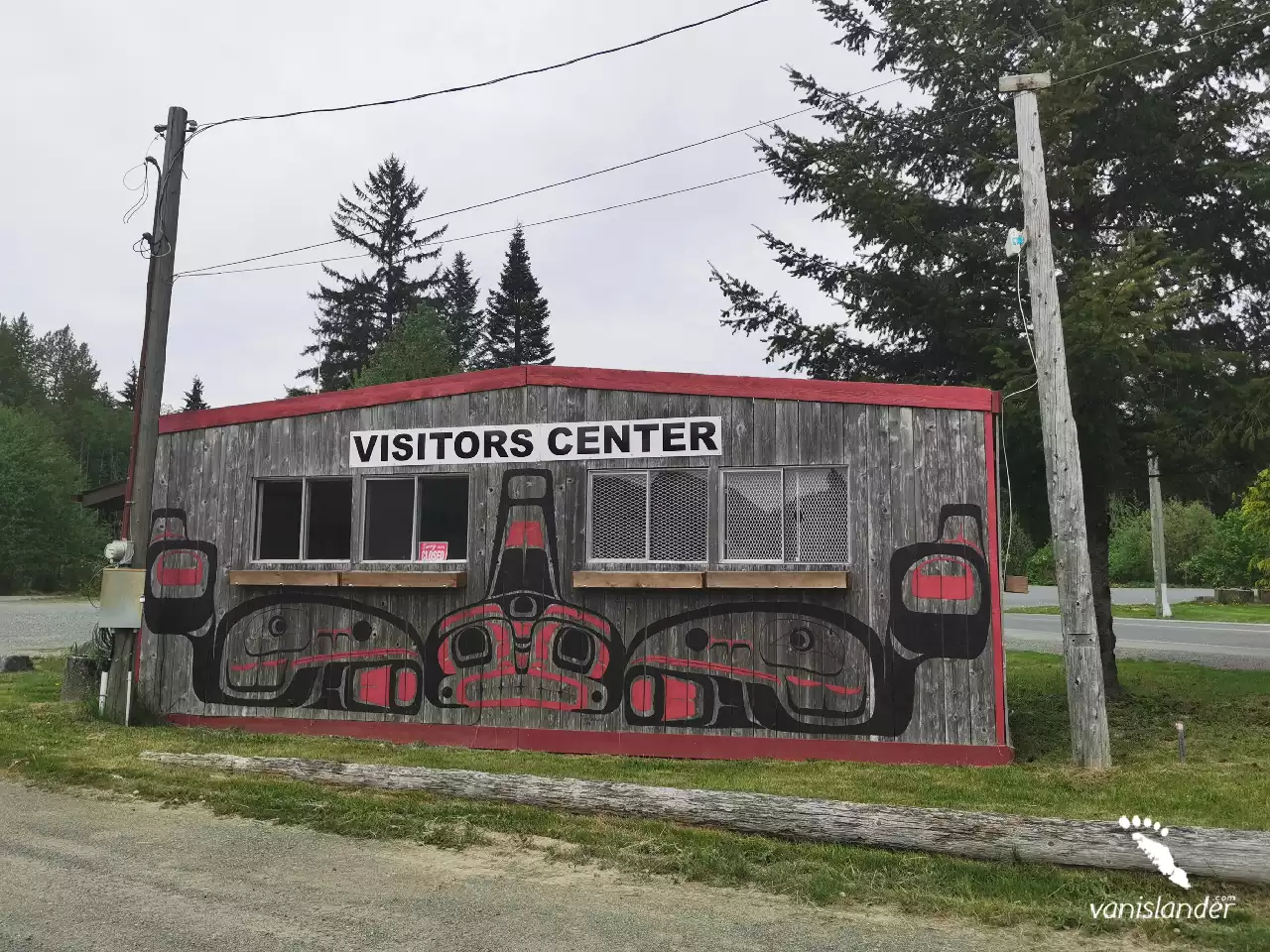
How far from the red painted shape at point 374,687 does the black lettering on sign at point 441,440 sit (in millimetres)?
2304

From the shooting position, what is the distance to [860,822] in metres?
5.70

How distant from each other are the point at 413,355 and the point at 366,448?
20.0m

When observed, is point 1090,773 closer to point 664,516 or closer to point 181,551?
point 664,516

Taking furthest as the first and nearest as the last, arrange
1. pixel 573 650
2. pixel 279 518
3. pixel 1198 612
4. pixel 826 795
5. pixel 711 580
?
pixel 1198 612
pixel 279 518
pixel 573 650
pixel 711 580
pixel 826 795

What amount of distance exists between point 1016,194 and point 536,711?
351 inches

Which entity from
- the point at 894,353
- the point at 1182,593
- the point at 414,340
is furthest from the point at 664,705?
the point at 1182,593

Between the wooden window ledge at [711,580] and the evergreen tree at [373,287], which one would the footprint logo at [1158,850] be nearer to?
the wooden window ledge at [711,580]

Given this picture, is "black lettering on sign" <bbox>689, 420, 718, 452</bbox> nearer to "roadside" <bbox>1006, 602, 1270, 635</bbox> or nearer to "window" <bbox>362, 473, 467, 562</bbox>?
"window" <bbox>362, 473, 467, 562</bbox>

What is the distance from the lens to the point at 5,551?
144ft

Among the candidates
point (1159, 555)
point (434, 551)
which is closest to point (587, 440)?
point (434, 551)

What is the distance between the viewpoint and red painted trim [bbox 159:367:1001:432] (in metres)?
8.95

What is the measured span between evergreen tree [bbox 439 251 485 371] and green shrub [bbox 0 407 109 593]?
20189mm

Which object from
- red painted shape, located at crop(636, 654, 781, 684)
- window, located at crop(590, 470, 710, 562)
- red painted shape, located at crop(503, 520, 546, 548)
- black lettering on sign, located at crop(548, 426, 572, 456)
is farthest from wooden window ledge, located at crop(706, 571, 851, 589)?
black lettering on sign, located at crop(548, 426, 572, 456)

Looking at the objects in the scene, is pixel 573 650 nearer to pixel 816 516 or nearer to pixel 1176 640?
pixel 816 516
